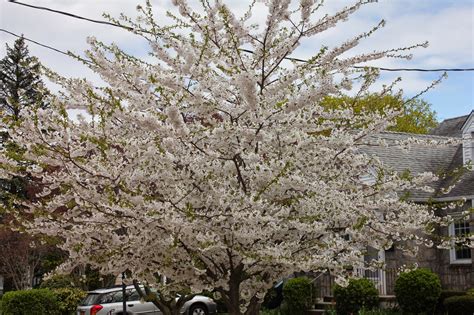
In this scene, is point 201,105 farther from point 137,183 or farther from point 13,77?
point 13,77

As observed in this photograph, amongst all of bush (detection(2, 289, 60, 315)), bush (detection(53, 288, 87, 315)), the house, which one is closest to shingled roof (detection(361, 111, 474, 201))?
the house

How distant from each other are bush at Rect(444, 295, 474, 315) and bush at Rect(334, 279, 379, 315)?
233cm

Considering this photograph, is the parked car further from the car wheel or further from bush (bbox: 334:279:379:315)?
bush (bbox: 334:279:379:315)

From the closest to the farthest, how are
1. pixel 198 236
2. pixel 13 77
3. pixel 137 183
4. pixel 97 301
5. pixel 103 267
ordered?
pixel 198 236, pixel 137 183, pixel 103 267, pixel 97 301, pixel 13 77

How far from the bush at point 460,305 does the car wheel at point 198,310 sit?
23.5ft

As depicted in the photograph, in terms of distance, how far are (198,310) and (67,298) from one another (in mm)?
4279

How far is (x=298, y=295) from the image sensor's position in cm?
1892

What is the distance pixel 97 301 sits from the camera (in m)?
17.5

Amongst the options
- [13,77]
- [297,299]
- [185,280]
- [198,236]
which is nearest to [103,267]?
[185,280]

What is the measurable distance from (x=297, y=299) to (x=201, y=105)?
12792 mm

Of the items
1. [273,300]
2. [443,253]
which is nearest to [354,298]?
[443,253]

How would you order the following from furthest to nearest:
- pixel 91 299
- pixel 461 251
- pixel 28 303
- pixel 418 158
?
pixel 418 158 < pixel 28 303 < pixel 461 251 < pixel 91 299

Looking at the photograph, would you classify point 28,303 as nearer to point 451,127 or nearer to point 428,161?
point 428,161

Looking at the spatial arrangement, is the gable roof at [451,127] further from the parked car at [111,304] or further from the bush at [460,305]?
the parked car at [111,304]
